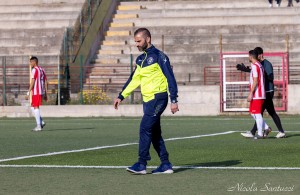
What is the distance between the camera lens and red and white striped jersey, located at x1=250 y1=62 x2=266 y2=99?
65.1 feet

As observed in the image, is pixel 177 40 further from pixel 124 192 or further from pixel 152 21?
pixel 124 192

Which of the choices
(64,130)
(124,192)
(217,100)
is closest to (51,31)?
(217,100)

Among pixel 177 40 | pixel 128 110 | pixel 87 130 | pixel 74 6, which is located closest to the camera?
pixel 87 130

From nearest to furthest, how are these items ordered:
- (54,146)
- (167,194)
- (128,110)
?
(167,194) < (54,146) < (128,110)

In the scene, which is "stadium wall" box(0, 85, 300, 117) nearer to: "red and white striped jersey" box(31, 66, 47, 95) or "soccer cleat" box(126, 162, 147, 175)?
"red and white striped jersey" box(31, 66, 47, 95)

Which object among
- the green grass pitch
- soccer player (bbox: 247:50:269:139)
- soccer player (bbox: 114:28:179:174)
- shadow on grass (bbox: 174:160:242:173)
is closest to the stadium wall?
the green grass pitch

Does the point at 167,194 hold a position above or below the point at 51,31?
below

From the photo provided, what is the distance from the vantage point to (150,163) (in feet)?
47.4

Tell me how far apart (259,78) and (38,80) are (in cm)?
699

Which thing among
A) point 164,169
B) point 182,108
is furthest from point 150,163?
point 182,108

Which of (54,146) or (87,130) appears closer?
(54,146)

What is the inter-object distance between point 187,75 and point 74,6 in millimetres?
8627

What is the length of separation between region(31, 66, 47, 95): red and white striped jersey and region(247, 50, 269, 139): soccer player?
6.73 meters

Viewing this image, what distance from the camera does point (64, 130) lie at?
24.1 m
